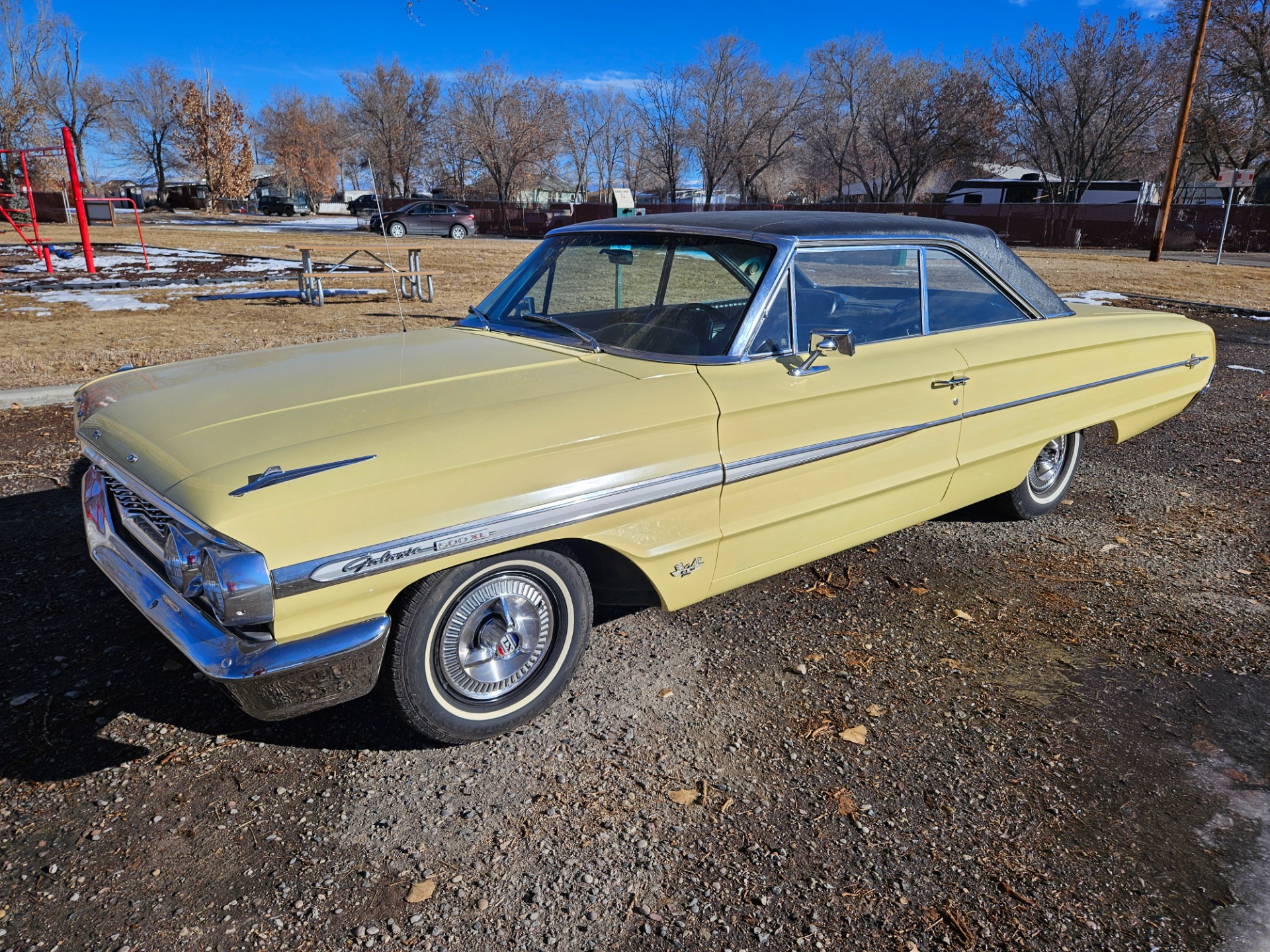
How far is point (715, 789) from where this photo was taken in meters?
2.46

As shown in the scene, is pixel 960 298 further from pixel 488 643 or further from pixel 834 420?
pixel 488 643

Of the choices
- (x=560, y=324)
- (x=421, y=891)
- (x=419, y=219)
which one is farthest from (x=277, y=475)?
(x=419, y=219)

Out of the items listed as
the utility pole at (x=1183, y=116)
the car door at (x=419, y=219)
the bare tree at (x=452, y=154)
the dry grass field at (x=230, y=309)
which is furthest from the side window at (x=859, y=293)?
the bare tree at (x=452, y=154)

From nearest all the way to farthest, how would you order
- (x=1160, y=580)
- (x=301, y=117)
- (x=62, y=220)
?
(x=1160, y=580), (x=62, y=220), (x=301, y=117)

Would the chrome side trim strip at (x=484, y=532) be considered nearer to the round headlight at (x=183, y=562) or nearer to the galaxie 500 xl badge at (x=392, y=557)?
the galaxie 500 xl badge at (x=392, y=557)

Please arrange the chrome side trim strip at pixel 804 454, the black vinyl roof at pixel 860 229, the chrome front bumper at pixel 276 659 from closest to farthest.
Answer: the chrome front bumper at pixel 276 659 → the chrome side trim strip at pixel 804 454 → the black vinyl roof at pixel 860 229

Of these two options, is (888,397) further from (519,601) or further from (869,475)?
(519,601)

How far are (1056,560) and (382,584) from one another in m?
3.25

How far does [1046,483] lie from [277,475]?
12.8 feet

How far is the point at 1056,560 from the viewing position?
402cm

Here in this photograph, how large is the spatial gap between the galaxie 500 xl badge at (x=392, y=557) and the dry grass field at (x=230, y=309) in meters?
5.94

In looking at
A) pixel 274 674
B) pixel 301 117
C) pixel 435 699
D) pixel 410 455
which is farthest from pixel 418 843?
pixel 301 117

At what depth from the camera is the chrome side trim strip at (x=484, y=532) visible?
2.09 metres

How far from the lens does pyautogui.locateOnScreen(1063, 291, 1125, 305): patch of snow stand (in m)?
13.4
